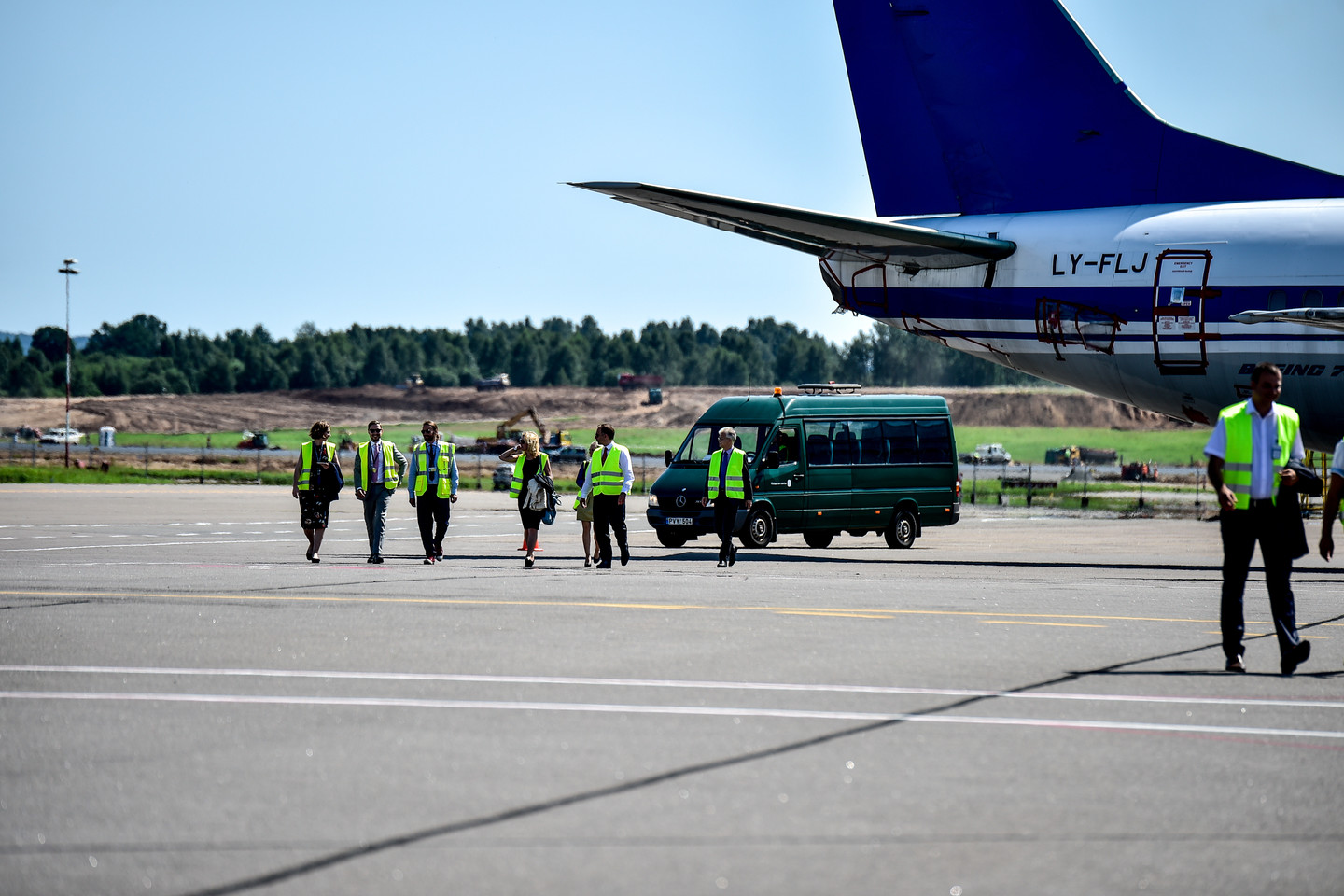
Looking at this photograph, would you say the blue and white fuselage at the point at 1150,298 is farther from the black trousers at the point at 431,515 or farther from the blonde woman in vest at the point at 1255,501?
the blonde woman in vest at the point at 1255,501

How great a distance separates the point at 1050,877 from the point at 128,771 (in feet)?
12.3

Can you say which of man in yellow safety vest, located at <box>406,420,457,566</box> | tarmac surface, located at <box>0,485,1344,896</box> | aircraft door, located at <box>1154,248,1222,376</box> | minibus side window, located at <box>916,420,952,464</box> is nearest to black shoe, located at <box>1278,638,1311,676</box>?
tarmac surface, located at <box>0,485,1344,896</box>

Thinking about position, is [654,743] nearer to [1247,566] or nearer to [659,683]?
[659,683]

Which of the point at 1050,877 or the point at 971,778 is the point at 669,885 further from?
the point at 971,778

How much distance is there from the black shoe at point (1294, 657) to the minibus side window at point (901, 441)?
16.1 metres

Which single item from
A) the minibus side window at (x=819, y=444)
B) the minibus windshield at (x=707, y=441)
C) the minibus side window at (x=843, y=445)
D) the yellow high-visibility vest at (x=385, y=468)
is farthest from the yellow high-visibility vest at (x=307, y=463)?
the minibus side window at (x=843, y=445)

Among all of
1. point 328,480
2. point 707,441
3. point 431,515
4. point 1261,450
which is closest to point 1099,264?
point 707,441

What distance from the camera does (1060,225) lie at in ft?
69.5

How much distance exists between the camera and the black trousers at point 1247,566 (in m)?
9.26

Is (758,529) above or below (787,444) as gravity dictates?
below

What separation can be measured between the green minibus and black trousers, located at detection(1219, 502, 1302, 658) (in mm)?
13193

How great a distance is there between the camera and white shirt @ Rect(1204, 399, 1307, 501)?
945 centimetres

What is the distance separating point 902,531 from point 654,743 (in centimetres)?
1884

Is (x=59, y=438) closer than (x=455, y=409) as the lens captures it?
Yes
